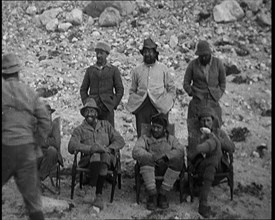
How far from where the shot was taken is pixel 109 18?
1394 centimetres

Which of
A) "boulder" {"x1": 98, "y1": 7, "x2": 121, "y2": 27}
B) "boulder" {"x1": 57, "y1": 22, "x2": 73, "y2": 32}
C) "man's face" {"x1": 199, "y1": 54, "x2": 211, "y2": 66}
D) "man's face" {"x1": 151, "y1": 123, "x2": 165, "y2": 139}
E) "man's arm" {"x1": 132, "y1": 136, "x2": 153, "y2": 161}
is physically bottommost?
"man's arm" {"x1": 132, "y1": 136, "x2": 153, "y2": 161}

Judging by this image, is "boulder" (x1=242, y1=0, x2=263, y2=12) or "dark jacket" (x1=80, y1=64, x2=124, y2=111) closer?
"dark jacket" (x1=80, y1=64, x2=124, y2=111)

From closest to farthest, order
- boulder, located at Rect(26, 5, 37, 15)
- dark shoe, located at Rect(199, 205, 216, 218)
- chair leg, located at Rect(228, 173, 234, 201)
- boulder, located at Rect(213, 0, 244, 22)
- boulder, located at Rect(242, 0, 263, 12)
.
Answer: dark shoe, located at Rect(199, 205, 216, 218) < chair leg, located at Rect(228, 173, 234, 201) < boulder, located at Rect(213, 0, 244, 22) < boulder, located at Rect(242, 0, 263, 12) < boulder, located at Rect(26, 5, 37, 15)

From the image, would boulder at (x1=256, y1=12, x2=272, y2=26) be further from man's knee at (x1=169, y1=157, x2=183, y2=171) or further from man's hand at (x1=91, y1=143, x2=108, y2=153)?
man's hand at (x1=91, y1=143, x2=108, y2=153)

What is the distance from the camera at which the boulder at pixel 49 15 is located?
14.5 meters

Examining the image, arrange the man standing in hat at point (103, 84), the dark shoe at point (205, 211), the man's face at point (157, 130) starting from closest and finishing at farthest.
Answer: the dark shoe at point (205, 211)
the man's face at point (157, 130)
the man standing in hat at point (103, 84)

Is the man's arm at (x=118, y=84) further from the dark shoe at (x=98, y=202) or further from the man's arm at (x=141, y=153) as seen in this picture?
the dark shoe at (x=98, y=202)

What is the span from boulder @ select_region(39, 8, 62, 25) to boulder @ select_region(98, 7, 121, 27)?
1.51 metres

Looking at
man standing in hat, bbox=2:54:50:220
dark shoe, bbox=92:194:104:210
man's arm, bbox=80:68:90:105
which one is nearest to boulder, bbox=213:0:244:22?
man's arm, bbox=80:68:90:105

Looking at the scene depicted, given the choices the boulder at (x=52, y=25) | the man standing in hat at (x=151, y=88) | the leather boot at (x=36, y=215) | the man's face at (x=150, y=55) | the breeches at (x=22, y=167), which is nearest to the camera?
the breeches at (x=22, y=167)

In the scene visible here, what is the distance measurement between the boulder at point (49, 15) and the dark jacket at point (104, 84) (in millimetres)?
8161

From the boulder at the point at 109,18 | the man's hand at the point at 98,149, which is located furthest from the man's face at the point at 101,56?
the boulder at the point at 109,18

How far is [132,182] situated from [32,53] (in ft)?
24.0

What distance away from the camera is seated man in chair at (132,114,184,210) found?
19.2 ft
